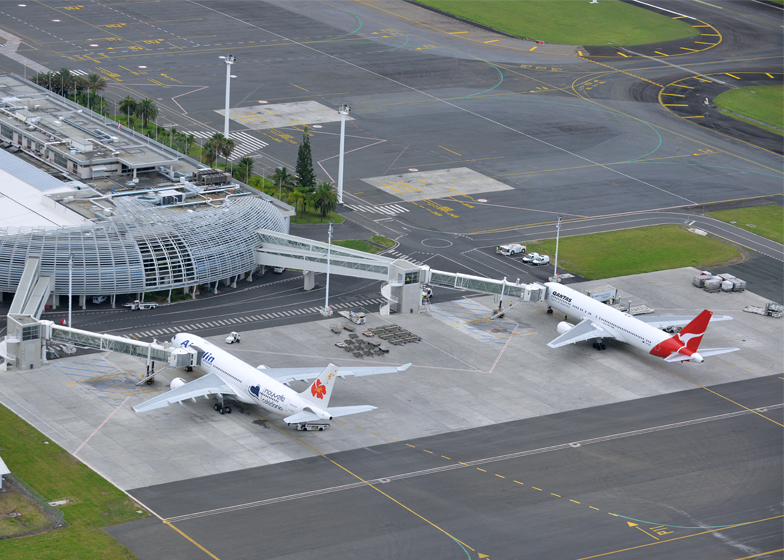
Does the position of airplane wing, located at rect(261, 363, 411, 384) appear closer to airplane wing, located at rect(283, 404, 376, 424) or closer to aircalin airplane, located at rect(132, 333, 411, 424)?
aircalin airplane, located at rect(132, 333, 411, 424)

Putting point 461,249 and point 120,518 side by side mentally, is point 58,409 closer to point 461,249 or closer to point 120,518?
point 120,518

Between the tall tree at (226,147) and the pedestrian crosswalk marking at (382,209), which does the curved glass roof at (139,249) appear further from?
the tall tree at (226,147)

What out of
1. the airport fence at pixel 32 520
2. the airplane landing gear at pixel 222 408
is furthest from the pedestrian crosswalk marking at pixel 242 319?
the airport fence at pixel 32 520

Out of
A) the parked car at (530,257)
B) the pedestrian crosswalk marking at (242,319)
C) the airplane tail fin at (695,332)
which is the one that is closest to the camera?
the airplane tail fin at (695,332)

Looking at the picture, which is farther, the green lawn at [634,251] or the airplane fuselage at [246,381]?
the green lawn at [634,251]

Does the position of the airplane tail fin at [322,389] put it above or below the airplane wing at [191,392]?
above

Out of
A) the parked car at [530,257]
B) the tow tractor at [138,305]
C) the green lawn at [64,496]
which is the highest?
the parked car at [530,257]

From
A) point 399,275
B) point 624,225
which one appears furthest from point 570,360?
point 624,225
